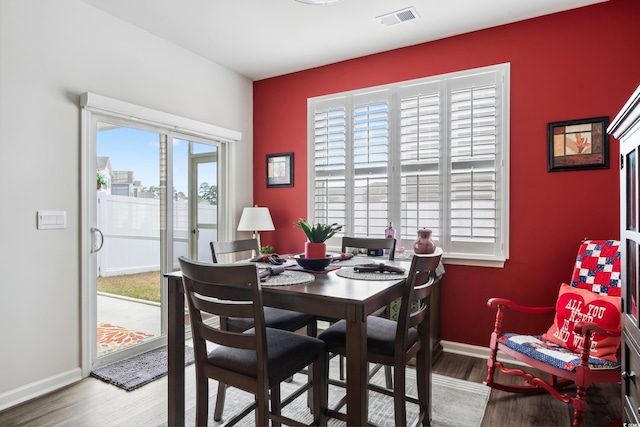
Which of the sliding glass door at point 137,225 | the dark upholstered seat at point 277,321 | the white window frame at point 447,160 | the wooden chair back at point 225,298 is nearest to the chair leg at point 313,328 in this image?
the dark upholstered seat at point 277,321

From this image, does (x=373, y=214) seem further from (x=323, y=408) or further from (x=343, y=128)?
(x=323, y=408)

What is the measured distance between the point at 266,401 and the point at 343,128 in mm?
2873

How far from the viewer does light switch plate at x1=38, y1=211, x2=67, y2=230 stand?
8.35 ft

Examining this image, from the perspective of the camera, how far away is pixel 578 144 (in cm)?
280

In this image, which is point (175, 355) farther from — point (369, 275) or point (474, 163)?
point (474, 163)

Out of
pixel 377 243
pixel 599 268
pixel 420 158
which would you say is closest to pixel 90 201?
pixel 377 243

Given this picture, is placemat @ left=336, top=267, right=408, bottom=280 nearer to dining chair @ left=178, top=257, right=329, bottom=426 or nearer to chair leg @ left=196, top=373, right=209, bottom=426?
dining chair @ left=178, top=257, right=329, bottom=426

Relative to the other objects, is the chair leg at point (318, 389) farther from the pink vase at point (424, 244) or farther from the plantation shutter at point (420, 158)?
the plantation shutter at point (420, 158)

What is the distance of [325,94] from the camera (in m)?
3.97

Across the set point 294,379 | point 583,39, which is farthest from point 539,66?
point 294,379

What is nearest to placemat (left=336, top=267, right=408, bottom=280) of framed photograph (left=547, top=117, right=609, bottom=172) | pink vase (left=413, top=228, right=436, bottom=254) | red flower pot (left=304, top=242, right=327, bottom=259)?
red flower pot (left=304, top=242, right=327, bottom=259)

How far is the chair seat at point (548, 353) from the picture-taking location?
2.10 meters

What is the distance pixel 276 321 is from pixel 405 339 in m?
0.80

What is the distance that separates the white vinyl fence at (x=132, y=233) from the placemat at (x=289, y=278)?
5.93 feet
